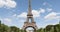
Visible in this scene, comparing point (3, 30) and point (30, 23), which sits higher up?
point (30, 23)

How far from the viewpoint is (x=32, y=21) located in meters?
124

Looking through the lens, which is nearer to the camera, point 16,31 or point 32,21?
point 16,31

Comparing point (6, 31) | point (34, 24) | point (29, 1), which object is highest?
point (29, 1)

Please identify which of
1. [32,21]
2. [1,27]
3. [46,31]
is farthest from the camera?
[32,21]

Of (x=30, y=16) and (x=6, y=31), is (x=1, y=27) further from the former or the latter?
(x=30, y=16)

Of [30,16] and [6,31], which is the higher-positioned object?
[30,16]

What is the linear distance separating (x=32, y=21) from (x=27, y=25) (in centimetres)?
469

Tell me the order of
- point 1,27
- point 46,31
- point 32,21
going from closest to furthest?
point 1,27, point 46,31, point 32,21

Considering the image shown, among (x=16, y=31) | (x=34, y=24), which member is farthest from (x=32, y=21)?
(x=16, y=31)

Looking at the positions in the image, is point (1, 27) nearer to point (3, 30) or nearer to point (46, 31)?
point (3, 30)

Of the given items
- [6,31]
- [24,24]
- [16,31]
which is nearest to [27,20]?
[24,24]

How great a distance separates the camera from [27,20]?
409ft

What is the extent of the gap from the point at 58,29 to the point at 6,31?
1543 cm

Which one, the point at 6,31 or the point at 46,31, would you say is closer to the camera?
the point at 6,31
